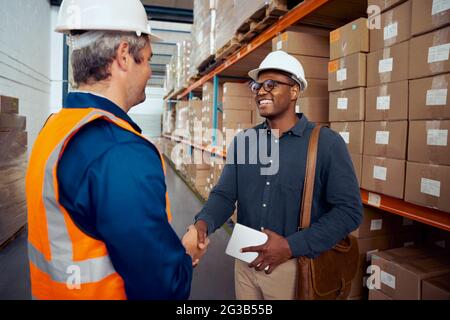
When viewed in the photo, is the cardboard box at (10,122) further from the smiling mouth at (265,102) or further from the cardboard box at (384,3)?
the cardboard box at (384,3)

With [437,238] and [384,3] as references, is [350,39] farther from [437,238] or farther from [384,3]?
[437,238]

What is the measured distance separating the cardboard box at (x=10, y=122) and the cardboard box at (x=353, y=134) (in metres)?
3.95

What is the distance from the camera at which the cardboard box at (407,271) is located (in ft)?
5.74

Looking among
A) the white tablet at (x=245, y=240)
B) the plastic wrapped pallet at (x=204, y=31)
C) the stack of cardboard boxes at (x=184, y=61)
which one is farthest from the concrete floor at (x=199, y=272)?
the stack of cardboard boxes at (x=184, y=61)

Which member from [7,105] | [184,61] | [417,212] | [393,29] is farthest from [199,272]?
[184,61]

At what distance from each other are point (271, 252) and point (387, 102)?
3.49ft

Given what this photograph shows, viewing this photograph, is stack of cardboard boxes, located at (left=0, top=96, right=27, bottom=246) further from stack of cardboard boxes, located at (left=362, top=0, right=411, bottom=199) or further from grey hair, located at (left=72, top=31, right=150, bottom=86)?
stack of cardboard boxes, located at (left=362, top=0, right=411, bottom=199)

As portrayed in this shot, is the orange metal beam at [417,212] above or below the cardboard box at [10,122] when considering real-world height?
below

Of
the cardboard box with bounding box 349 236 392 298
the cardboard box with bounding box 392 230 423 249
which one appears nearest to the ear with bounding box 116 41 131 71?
the cardboard box with bounding box 349 236 392 298

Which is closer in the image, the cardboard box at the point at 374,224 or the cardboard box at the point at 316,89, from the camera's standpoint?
the cardboard box at the point at 374,224

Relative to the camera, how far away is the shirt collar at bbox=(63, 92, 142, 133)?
0.93m

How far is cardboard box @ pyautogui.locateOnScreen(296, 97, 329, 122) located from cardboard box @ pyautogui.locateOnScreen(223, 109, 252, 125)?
1.99 metres

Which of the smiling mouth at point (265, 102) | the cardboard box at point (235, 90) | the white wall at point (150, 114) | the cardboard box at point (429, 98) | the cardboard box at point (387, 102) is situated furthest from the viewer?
the white wall at point (150, 114)
